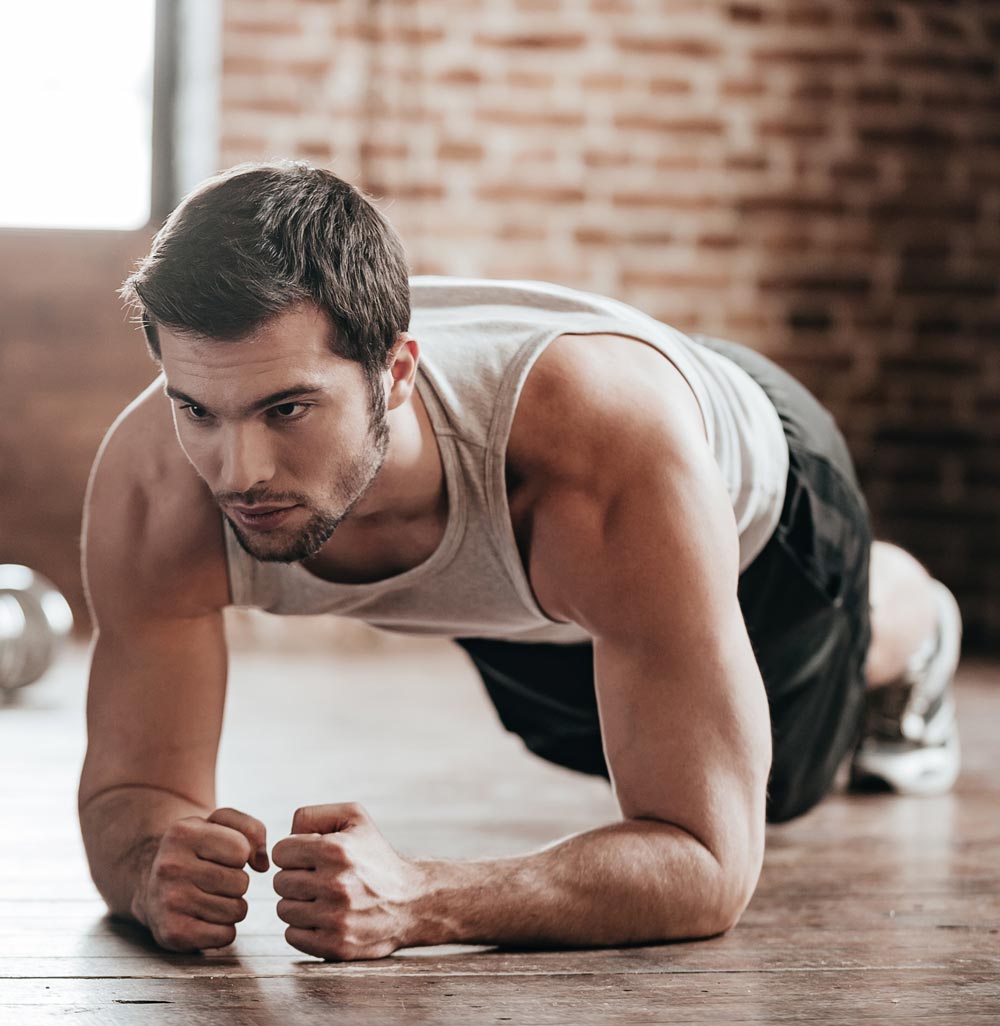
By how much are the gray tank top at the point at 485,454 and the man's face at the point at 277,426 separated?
11cm

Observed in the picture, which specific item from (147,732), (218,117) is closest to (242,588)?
(147,732)

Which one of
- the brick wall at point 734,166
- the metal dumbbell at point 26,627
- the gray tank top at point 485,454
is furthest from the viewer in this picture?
the brick wall at point 734,166

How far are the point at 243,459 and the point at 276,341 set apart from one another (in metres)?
0.10

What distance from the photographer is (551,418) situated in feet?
3.88

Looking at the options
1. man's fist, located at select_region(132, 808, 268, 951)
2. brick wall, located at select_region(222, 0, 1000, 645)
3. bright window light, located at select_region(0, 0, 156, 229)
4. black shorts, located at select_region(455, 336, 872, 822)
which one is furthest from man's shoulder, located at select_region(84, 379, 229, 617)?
bright window light, located at select_region(0, 0, 156, 229)

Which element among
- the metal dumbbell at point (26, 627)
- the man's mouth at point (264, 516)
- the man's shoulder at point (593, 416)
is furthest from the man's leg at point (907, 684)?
the metal dumbbell at point (26, 627)

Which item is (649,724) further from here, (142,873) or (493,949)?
(142,873)

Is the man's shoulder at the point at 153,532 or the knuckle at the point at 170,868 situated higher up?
the man's shoulder at the point at 153,532

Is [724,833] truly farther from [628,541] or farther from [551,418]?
[551,418]

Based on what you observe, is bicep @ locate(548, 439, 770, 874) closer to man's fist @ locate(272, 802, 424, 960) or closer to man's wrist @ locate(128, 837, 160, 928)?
man's fist @ locate(272, 802, 424, 960)

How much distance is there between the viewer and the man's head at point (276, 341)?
1061 millimetres

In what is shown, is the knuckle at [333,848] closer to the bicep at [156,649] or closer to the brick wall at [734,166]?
the bicep at [156,649]

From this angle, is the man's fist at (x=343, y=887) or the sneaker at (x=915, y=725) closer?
the man's fist at (x=343, y=887)

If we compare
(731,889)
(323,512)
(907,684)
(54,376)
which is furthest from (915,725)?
(54,376)
